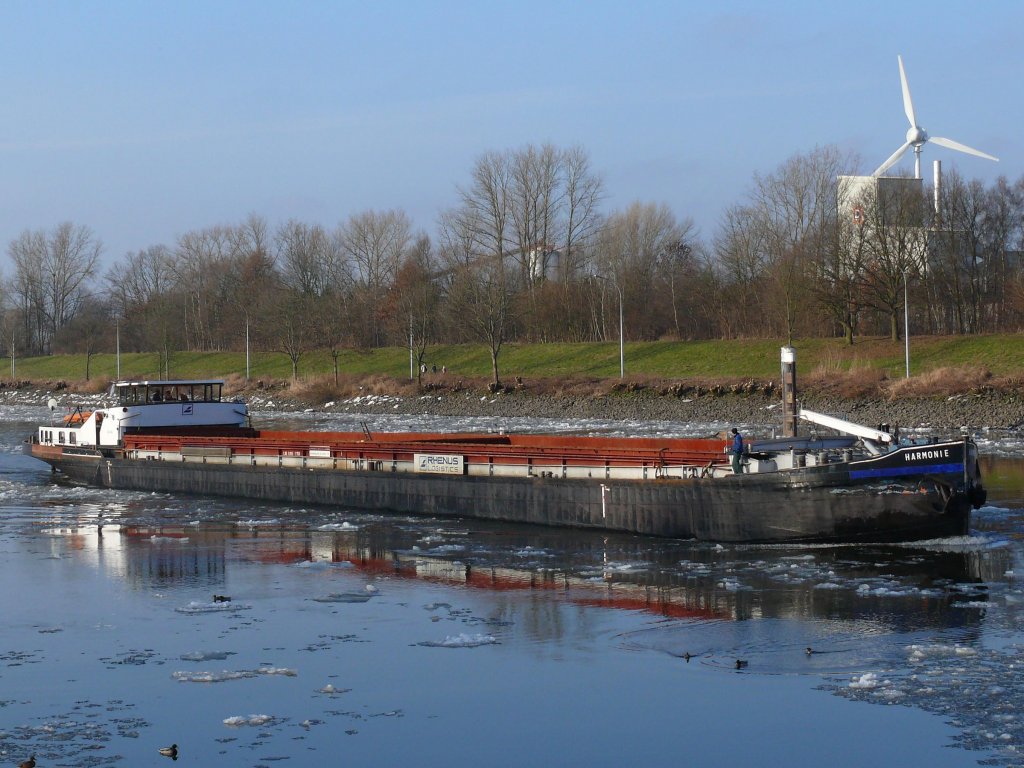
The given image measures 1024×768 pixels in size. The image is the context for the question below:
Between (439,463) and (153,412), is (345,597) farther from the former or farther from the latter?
(153,412)

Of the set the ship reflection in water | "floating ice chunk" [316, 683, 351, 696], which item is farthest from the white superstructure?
"floating ice chunk" [316, 683, 351, 696]

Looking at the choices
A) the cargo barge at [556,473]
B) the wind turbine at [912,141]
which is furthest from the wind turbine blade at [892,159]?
the cargo barge at [556,473]

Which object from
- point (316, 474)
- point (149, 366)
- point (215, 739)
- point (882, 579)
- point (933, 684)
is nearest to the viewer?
point (215, 739)

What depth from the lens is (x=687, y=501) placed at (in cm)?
2089

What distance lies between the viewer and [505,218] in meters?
88.5

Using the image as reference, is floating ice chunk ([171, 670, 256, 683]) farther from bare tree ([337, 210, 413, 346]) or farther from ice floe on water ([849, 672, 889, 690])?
bare tree ([337, 210, 413, 346])

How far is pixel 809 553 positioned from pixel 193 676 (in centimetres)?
1048

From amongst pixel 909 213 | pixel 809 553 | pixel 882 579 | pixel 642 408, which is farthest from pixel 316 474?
pixel 909 213

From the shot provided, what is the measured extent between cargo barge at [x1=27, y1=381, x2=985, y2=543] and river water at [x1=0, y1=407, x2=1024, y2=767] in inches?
23.6

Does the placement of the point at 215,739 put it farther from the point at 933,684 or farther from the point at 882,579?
the point at 882,579

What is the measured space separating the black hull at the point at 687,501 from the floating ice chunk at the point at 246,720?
1090 cm

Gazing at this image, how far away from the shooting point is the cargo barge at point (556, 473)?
19.0m

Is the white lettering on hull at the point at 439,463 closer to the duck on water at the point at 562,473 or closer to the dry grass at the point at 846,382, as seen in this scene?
the duck on water at the point at 562,473

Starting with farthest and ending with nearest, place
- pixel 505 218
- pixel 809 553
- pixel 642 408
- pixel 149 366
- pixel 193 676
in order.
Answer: pixel 149 366, pixel 505 218, pixel 642 408, pixel 809 553, pixel 193 676
